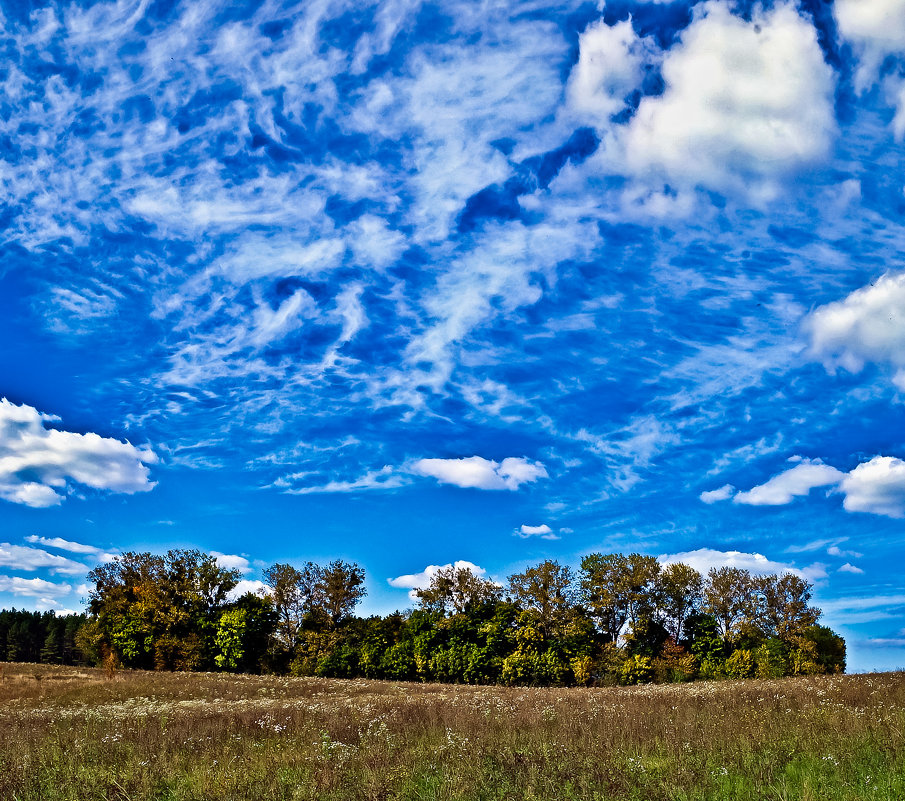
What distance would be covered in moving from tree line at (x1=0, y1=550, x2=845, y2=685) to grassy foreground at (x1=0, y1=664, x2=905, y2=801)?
44.0 metres

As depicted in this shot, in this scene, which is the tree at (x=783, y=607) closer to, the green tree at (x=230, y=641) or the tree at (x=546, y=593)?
Result: the tree at (x=546, y=593)

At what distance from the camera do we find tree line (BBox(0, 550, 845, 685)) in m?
59.5

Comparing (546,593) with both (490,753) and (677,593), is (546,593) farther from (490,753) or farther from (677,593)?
(490,753)

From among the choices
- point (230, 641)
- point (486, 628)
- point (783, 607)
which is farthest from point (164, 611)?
point (783, 607)

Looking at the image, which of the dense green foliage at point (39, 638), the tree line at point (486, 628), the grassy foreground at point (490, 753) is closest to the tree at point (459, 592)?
the tree line at point (486, 628)

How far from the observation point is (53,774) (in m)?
11.1

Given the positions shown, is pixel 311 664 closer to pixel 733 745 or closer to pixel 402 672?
pixel 402 672

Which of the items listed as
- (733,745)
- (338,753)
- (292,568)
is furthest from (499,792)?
(292,568)

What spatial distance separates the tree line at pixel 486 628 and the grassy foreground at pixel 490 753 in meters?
44.0

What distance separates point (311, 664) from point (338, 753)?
203 ft

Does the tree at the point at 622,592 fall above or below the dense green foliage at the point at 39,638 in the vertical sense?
above

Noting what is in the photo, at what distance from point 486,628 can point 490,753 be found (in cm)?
5315

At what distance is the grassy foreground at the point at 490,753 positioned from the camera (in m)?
9.41

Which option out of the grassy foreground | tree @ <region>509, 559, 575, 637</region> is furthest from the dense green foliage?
the grassy foreground
